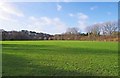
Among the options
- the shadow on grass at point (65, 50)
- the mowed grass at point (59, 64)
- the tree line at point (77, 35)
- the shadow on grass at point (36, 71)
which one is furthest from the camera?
the tree line at point (77, 35)

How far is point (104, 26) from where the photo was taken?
82312 mm

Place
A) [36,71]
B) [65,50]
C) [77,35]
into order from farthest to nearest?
[77,35]
[65,50]
[36,71]

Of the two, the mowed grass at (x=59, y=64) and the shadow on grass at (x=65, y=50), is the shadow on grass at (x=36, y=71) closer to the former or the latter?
the mowed grass at (x=59, y=64)

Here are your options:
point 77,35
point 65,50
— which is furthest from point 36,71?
point 77,35

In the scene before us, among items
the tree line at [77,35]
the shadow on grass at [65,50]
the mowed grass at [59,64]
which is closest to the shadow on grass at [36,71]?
the mowed grass at [59,64]

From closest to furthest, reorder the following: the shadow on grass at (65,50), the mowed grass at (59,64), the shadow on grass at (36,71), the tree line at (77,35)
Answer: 1. the shadow on grass at (36,71)
2. the mowed grass at (59,64)
3. the shadow on grass at (65,50)
4. the tree line at (77,35)

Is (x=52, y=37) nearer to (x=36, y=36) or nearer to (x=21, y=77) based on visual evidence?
(x=36, y=36)

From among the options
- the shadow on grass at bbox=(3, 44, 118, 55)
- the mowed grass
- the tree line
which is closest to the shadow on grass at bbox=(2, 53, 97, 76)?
the mowed grass

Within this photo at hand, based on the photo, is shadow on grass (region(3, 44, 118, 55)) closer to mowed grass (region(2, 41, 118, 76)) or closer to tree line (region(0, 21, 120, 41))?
mowed grass (region(2, 41, 118, 76))

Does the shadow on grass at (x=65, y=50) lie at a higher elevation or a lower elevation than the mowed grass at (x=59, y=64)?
lower

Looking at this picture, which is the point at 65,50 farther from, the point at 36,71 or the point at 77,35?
the point at 77,35

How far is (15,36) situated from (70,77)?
189 feet

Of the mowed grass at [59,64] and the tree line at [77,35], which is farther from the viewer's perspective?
the tree line at [77,35]

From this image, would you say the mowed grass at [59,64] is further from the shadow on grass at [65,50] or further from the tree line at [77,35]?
the tree line at [77,35]
